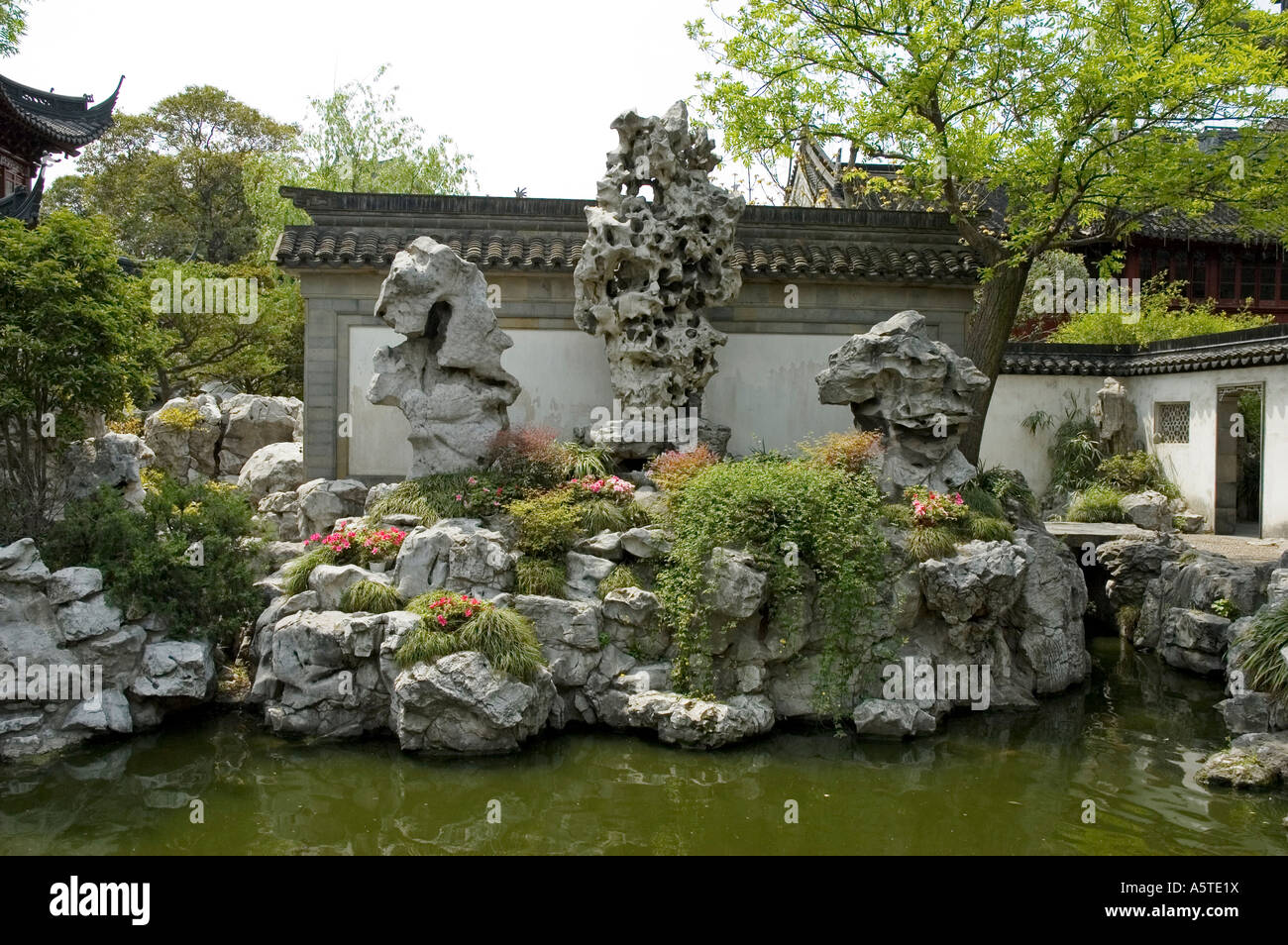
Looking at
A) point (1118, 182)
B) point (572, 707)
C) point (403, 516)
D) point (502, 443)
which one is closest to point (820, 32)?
point (1118, 182)

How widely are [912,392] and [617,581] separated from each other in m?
3.99

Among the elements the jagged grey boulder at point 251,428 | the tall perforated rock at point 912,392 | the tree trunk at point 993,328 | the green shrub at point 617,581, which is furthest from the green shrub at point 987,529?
the jagged grey boulder at point 251,428

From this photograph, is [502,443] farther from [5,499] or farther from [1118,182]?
[1118,182]

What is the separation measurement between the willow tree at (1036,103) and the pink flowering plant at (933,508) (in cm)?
285

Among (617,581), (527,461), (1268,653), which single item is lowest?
(1268,653)

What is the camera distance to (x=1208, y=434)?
16750 millimetres

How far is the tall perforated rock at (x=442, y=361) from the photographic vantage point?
1070cm

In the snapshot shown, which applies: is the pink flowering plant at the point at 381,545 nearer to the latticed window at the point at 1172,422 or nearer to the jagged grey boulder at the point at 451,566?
the jagged grey boulder at the point at 451,566

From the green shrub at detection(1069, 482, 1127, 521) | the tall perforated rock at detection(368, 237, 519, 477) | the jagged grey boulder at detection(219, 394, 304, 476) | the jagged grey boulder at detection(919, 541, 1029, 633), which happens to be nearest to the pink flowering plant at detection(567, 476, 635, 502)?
the tall perforated rock at detection(368, 237, 519, 477)

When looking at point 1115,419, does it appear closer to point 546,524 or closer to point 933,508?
point 933,508

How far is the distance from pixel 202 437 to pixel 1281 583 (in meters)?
15.8

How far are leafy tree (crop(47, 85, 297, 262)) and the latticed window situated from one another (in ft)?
75.0

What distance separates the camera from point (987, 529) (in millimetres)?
10078

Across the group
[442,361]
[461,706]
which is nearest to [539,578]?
Result: [461,706]
